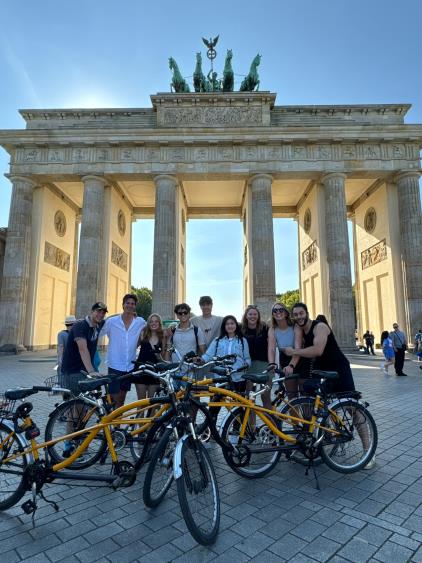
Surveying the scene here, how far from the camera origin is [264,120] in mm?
22531

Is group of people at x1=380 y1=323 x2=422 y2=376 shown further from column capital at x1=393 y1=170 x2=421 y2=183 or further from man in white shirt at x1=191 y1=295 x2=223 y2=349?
column capital at x1=393 y1=170 x2=421 y2=183

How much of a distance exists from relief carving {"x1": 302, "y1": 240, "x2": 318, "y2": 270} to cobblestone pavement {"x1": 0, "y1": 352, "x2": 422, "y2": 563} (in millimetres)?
20762

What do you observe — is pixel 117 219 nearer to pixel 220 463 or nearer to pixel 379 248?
pixel 379 248

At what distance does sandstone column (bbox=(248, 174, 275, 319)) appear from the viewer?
20500 mm

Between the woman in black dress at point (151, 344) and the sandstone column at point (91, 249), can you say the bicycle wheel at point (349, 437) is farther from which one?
the sandstone column at point (91, 249)

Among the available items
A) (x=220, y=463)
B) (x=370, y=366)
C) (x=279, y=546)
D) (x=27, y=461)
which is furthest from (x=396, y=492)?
(x=370, y=366)

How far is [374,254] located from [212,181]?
12.7 meters

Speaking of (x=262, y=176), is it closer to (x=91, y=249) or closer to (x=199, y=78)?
(x=199, y=78)

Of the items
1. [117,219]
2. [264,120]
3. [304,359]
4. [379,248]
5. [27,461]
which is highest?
[264,120]

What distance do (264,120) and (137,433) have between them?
912 inches

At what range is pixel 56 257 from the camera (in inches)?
963

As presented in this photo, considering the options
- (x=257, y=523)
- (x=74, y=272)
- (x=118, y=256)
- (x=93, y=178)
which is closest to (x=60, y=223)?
(x=74, y=272)

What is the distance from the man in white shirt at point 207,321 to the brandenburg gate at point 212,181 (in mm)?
14772

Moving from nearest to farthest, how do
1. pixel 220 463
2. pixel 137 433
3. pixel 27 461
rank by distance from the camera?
pixel 27 461, pixel 137 433, pixel 220 463
